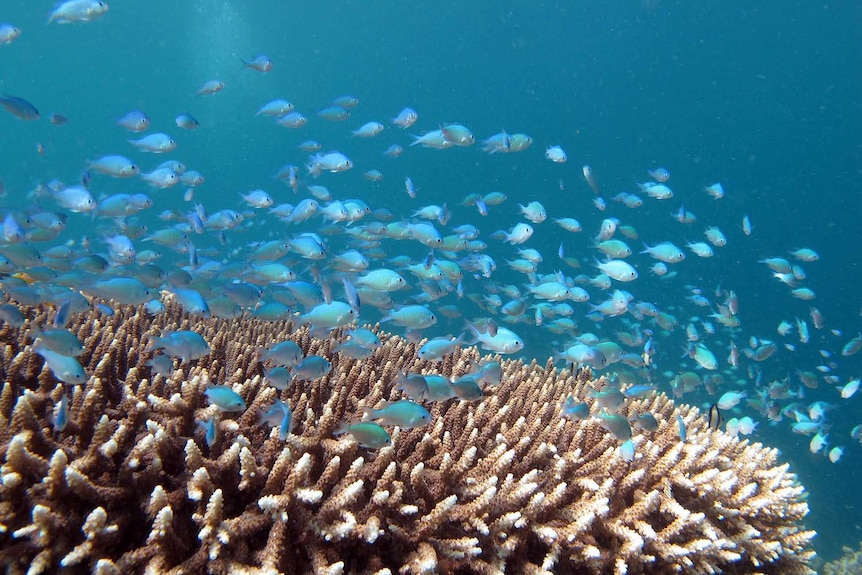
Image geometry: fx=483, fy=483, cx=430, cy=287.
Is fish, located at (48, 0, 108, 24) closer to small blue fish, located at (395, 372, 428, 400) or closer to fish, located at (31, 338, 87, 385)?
fish, located at (31, 338, 87, 385)

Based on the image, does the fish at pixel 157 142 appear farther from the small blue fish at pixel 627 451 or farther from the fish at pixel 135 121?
the small blue fish at pixel 627 451

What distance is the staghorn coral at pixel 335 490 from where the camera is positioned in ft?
7.74

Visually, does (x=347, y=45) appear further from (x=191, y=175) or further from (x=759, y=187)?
(x=191, y=175)

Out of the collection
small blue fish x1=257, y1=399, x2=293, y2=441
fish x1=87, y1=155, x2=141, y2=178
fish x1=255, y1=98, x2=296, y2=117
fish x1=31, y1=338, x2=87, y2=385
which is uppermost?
fish x1=255, y1=98, x2=296, y2=117

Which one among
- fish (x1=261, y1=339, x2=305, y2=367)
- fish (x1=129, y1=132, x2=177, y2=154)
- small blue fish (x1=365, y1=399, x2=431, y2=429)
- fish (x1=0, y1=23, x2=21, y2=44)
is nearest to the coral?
small blue fish (x1=365, y1=399, x2=431, y2=429)

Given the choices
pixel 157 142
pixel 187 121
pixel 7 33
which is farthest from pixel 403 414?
pixel 7 33

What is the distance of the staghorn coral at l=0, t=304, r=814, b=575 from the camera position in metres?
2.36

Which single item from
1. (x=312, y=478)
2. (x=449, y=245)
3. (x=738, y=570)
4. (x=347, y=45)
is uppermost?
(x=347, y=45)

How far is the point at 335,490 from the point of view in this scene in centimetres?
267

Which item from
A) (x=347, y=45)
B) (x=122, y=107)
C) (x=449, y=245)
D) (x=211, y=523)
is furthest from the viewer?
(x=122, y=107)

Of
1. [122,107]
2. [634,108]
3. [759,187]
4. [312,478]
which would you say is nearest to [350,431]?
[312,478]

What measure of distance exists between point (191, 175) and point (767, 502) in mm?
→ 10117

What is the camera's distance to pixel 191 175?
953 centimetres

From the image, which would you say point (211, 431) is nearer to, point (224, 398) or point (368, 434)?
point (224, 398)
